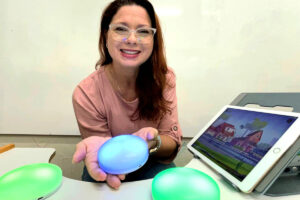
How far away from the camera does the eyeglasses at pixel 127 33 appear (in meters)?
0.60

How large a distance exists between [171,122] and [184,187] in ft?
1.23

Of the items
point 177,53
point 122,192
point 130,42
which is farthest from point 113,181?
point 177,53

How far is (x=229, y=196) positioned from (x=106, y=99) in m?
0.48

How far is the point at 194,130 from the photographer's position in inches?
47.4

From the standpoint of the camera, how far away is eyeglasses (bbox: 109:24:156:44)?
0.60 metres

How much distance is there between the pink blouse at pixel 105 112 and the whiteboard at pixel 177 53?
51 cm

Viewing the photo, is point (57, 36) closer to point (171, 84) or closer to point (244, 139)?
point (171, 84)

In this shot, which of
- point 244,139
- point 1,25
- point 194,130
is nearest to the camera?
point 244,139

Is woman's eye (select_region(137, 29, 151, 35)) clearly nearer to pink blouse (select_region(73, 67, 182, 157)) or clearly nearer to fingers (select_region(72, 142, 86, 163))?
pink blouse (select_region(73, 67, 182, 157))

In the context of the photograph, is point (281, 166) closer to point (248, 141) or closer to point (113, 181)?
point (248, 141)

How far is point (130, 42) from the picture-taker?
59 centimetres

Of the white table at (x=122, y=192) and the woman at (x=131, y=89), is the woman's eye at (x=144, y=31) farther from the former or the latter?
the white table at (x=122, y=192)

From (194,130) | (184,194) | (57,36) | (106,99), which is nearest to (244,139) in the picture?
(184,194)

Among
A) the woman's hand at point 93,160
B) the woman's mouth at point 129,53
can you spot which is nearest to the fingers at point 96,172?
the woman's hand at point 93,160
